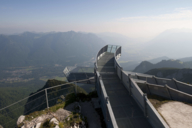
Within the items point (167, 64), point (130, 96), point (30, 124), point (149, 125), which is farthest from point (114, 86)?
point (167, 64)

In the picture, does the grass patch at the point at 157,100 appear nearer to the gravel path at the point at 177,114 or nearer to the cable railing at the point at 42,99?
the gravel path at the point at 177,114

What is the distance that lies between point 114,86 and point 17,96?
547ft

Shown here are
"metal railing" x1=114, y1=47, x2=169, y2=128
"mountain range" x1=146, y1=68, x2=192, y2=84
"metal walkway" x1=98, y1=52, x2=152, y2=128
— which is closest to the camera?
"metal railing" x1=114, y1=47, x2=169, y2=128

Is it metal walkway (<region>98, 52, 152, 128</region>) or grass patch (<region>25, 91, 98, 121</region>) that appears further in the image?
grass patch (<region>25, 91, 98, 121</region>)

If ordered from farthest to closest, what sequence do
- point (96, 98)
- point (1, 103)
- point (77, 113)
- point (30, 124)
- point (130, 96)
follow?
point (1, 103)
point (96, 98)
point (130, 96)
point (77, 113)
point (30, 124)

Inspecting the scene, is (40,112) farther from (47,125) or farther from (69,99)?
(69,99)

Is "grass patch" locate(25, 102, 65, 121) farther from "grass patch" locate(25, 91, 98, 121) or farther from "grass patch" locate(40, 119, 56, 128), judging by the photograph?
"grass patch" locate(40, 119, 56, 128)

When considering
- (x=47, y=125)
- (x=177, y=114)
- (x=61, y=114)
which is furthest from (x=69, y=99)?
(x=177, y=114)

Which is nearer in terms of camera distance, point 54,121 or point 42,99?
point 54,121

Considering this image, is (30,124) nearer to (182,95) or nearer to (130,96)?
(130,96)

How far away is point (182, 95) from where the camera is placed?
12.0 meters

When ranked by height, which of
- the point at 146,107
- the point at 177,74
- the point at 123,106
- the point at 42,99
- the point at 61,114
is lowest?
the point at 42,99

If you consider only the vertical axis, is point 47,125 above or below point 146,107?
below

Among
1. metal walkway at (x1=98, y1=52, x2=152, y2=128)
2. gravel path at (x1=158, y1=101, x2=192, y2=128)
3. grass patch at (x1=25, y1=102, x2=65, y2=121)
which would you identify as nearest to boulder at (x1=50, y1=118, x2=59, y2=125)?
grass patch at (x1=25, y1=102, x2=65, y2=121)
